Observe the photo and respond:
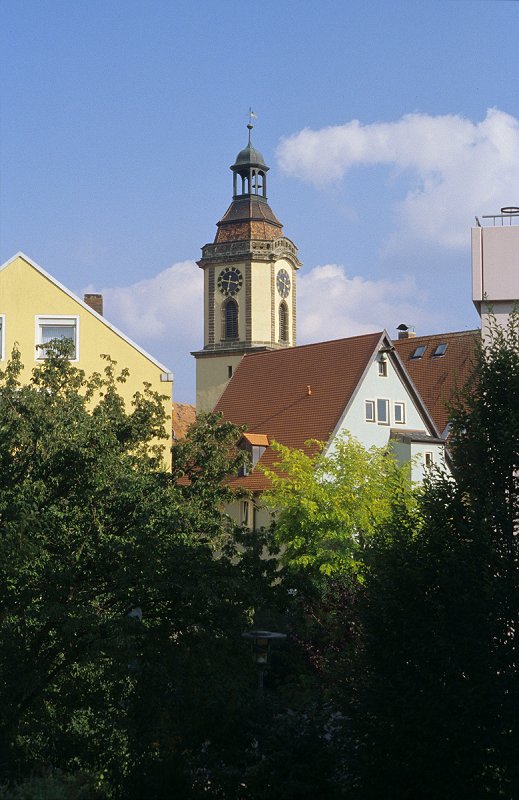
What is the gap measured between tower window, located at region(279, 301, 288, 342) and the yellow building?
53.5 m

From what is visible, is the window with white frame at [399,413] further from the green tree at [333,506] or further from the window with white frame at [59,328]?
the window with white frame at [59,328]

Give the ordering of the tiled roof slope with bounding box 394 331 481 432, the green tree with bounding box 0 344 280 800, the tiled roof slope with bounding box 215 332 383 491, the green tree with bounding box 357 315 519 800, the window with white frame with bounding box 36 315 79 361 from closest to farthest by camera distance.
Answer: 1. the green tree with bounding box 357 315 519 800
2. the green tree with bounding box 0 344 280 800
3. the window with white frame with bounding box 36 315 79 361
4. the tiled roof slope with bounding box 215 332 383 491
5. the tiled roof slope with bounding box 394 331 481 432

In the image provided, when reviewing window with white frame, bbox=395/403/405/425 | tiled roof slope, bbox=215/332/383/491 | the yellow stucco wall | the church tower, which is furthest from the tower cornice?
window with white frame, bbox=395/403/405/425

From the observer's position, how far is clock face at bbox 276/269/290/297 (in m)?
88.6

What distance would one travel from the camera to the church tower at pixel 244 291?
84.9 meters

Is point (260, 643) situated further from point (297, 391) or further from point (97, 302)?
point (297, 391)

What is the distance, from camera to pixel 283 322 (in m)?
88.8

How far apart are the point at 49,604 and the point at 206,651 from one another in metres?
2.47

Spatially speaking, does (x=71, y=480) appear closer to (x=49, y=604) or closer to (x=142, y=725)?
(x=49, y=604)

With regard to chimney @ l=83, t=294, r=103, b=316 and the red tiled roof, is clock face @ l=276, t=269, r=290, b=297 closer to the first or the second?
the red tiled roof

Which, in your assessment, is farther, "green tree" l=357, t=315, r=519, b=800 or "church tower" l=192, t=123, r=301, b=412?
"church tower" l=192, t=123, r=301, b=412

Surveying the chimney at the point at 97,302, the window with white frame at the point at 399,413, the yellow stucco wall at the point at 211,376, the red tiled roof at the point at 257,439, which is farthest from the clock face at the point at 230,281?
the chimney at the point at 97,302

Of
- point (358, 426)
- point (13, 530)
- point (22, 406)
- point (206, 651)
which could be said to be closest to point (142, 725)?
point (206, 651)

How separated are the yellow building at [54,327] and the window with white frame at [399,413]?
18369 mm
